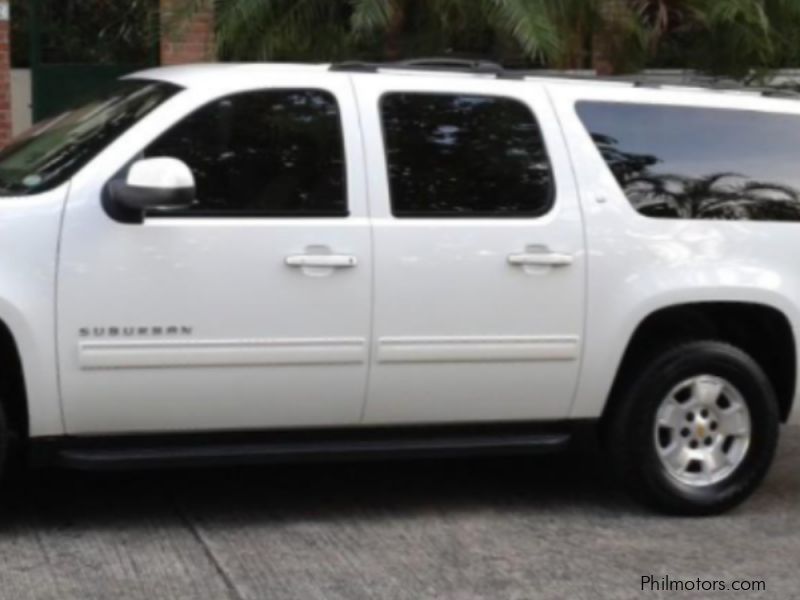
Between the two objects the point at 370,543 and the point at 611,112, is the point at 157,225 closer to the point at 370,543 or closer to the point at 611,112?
the point at 370,543

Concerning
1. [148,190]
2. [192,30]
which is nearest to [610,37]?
[192,30]

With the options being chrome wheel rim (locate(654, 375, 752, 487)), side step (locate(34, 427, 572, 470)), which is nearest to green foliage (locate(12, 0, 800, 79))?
chrome wheel rim (locate(654, 375, 752, 487))

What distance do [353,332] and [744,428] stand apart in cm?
183

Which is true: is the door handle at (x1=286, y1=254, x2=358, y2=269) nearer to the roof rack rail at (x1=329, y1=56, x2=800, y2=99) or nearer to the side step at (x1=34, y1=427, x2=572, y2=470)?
the side step at (x1=34, y1=427, x2=572, y2=470)

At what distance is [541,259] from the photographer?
6.11m

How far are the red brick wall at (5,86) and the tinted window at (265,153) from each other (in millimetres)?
5919

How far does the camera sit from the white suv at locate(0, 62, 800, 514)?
18.6ft

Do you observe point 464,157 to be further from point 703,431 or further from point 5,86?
point 5,86

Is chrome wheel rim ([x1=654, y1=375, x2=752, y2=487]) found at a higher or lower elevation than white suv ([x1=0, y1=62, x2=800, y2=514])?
lower

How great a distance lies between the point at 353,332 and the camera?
5.92 m

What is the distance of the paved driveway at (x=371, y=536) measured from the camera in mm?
5555

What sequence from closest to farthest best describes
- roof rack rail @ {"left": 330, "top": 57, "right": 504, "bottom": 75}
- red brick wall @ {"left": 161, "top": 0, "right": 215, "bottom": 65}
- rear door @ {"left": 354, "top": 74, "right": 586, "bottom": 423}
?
rear door @ {"left": 354, "top": 74, "right": 586, "bottom": 423}, roof rack rail @ {"left": 330, "top": 57, "right": 504, "bottom": 75}, red brick wall @ {"left": 161, "top": 0, "right": 215, "bottom": 65}

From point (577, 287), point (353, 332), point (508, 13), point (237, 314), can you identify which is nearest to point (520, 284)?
point (577, 287)

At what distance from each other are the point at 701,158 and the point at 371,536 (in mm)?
2175
